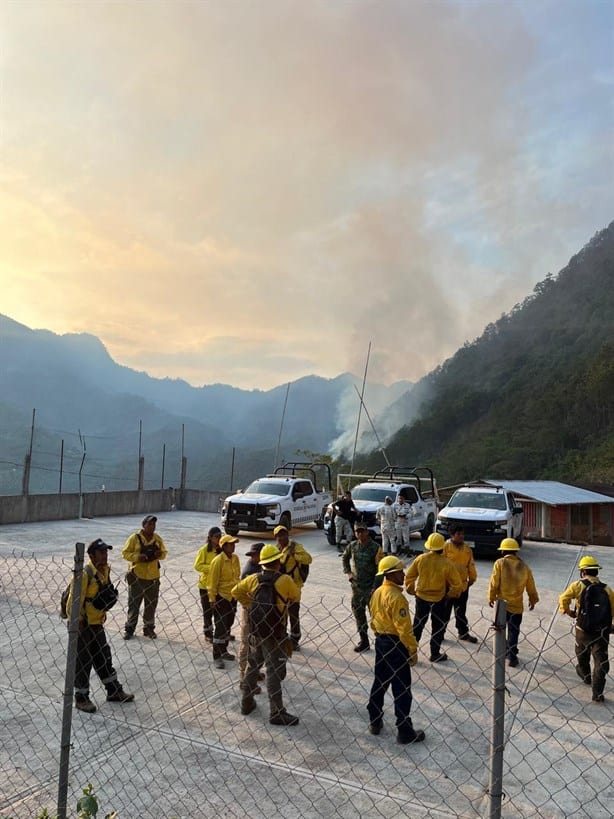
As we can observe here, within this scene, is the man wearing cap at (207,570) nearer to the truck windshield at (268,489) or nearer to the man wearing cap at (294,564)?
the man wearing cap at (294,564)

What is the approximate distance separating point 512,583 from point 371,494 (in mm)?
10560

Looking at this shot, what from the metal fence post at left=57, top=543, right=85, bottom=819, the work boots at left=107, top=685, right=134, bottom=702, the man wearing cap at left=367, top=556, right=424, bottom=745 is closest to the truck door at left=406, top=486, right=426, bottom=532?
the man wearing cap at left=367, top=556, right=424, bottom=745

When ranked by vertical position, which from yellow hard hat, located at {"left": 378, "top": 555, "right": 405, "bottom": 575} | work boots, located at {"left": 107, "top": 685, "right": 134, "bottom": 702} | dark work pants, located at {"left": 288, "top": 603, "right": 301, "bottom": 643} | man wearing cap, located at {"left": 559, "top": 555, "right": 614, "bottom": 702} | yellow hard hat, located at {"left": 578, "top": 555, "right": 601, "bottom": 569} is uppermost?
yellow hard hat, located at {"left": 378, "top": 555, "right": 405, "bottom": 575}

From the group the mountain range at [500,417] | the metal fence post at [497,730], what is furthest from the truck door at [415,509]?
the mountain range at [500,417]

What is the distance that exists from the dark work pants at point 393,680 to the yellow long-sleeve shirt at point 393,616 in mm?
75

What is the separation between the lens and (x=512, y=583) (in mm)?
6820

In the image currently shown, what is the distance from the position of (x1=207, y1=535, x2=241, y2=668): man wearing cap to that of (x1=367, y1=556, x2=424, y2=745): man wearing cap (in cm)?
233

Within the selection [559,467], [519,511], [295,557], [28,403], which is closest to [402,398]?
[559,467]

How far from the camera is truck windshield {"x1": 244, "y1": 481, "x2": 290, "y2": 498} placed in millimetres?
18609

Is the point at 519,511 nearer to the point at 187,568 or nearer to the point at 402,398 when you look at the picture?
the point at 187,568

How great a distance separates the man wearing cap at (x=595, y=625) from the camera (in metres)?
6.08

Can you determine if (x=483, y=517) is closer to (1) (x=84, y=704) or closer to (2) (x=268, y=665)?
(2) (x=268, y=665)

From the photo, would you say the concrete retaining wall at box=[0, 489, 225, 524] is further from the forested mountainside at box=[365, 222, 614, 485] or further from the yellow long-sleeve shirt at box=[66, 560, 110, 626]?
the forested mountainside at box=[365, 222, 614, 485]

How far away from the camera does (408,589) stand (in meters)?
7.12
